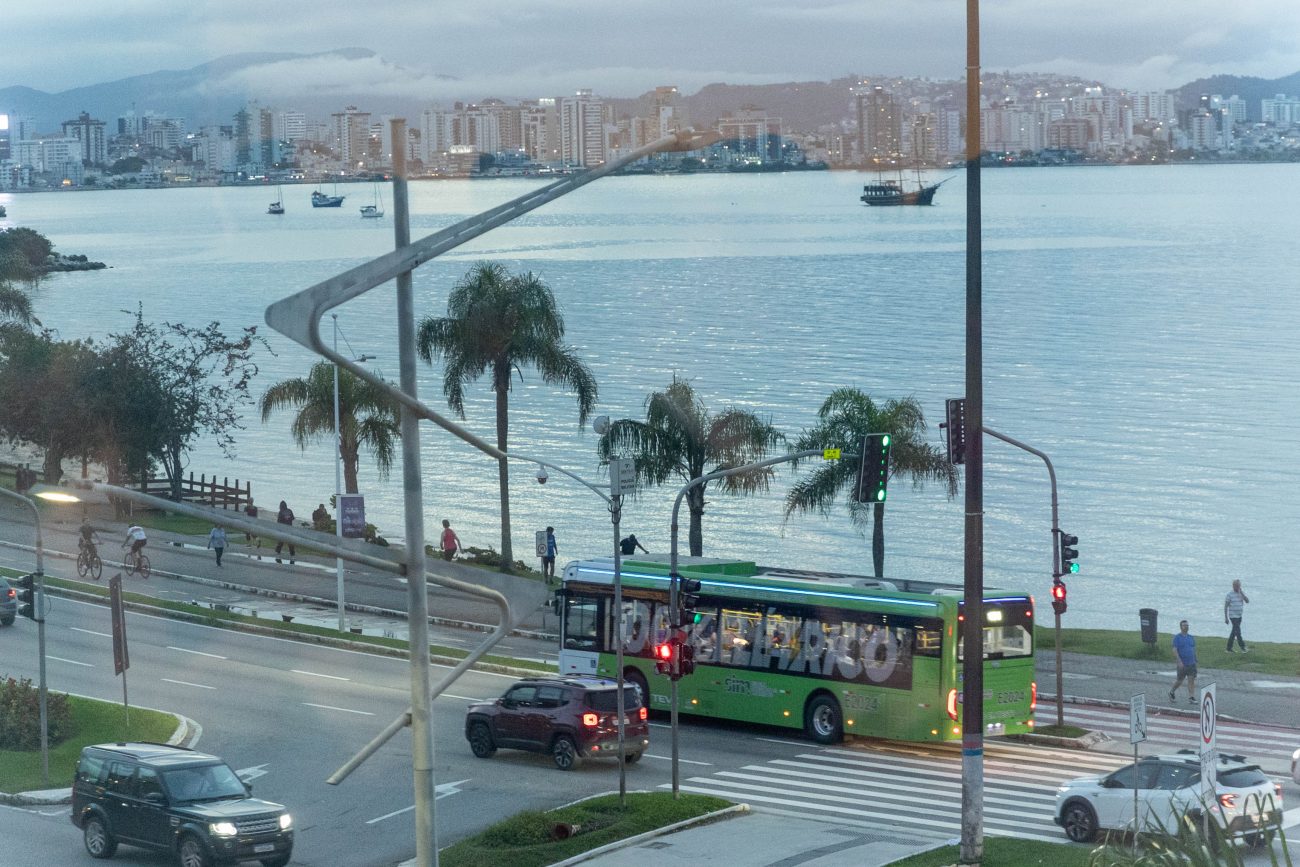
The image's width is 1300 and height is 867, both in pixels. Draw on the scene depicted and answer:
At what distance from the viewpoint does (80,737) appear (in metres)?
33.2

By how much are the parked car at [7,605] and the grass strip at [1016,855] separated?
3014 centimetres

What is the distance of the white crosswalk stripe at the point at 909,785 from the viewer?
87.6ft

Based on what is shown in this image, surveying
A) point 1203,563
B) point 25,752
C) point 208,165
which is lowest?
point 1203,563

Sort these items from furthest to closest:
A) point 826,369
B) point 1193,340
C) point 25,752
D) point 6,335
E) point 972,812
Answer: point 1193,340
point 826,369
point 6,335
point 25,752
point 972,812

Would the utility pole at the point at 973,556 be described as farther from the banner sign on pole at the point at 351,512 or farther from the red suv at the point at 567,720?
the banner sign on pole at the point at 351,512

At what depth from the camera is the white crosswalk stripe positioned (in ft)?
87.6

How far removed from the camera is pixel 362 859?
24.9 metres

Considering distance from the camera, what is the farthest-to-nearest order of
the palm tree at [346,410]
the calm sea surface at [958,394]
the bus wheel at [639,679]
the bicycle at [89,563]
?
1. the calm sea surface at [958,394]
2. the palm tree at [346,410]
3. the bicycle at [89,563]
4. the bus wheel at [639,679]

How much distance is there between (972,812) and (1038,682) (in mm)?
17202

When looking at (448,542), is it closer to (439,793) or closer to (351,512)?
(351,512)

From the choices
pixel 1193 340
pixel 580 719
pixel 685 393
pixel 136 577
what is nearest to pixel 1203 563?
pixel 685 393

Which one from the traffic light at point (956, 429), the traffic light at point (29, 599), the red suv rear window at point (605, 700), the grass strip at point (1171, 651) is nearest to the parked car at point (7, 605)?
the traffic light at point (29, 599)

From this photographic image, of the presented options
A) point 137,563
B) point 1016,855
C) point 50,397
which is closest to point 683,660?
point 1016,855

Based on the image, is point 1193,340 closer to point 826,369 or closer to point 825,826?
point 826,369
